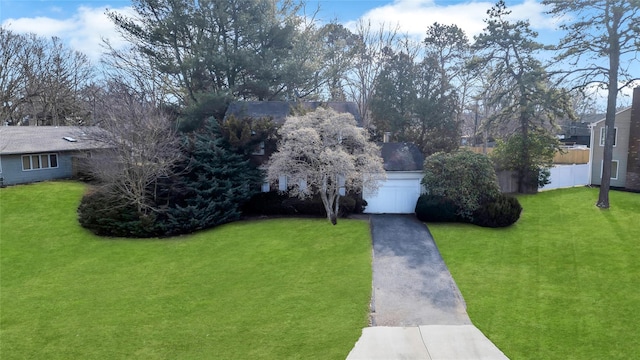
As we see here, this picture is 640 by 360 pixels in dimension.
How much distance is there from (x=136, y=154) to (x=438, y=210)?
47.7 feet

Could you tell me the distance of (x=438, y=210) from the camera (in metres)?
18.8

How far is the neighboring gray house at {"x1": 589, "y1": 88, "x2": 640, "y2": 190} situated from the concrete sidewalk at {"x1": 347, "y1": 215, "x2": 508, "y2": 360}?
16952 millimetres

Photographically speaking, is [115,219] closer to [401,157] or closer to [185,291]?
[185,291]

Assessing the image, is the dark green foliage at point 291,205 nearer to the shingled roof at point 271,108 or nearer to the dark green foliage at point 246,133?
the dark green foliage at point 246,133

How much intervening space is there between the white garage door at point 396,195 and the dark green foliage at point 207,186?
21.9ft

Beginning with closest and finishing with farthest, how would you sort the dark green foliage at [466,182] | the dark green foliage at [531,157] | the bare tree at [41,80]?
the dark green foliage at [466,182], the dark green foliage at [531,157], the bare tree at [41,80]

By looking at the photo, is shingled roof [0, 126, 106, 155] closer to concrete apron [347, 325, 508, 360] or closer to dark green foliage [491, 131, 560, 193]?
concrete apron [347, 325, 508, 360]

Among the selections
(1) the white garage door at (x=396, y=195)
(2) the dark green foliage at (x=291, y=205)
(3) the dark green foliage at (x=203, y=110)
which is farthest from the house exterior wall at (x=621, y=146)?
(3) the dark green foliage at (x=203, y=110)

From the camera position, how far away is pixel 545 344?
9.38 metres

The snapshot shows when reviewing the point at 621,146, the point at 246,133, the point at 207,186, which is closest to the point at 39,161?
the point at 207,186

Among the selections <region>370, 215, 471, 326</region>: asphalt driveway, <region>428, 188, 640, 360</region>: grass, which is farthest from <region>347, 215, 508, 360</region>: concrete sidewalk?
<region>428, 188, 640, 360</region>: grass

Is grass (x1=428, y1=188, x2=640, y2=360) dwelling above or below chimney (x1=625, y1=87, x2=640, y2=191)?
below

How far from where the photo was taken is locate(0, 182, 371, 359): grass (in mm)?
9906

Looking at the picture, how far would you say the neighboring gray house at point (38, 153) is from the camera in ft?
76.8
